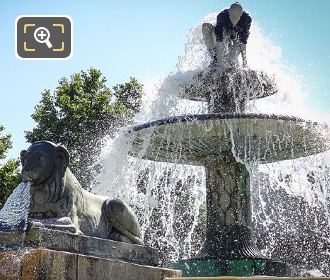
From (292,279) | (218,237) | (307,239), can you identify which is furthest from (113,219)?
(307,239)

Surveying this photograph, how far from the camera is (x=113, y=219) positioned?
651cm

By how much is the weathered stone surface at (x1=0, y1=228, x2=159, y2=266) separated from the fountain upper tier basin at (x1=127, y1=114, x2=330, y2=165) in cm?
446

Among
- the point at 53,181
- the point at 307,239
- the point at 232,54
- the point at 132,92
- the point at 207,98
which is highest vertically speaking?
the point at 132,92

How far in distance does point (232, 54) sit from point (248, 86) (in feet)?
2.85

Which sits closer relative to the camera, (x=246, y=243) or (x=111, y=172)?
(x=246, y=243)

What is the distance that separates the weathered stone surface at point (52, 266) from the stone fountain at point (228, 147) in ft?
16.6

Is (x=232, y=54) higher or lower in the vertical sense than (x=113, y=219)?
higher

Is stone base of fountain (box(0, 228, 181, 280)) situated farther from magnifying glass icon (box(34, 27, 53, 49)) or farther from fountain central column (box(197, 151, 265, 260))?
fountain central column (box(197, 151, 265, 260))

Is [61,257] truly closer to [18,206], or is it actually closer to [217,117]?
[18,206]

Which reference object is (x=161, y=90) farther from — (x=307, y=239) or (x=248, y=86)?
(x=307, y=239)

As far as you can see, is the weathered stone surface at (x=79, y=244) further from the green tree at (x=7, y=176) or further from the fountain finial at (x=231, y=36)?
the green tree at (x=7, y=176)

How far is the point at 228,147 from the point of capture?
38.5 feet

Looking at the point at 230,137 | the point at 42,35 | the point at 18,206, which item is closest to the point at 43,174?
the point at 18,206

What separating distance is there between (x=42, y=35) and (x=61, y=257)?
147 inches
